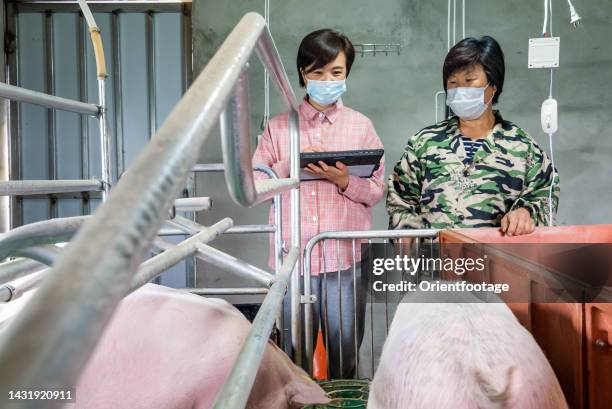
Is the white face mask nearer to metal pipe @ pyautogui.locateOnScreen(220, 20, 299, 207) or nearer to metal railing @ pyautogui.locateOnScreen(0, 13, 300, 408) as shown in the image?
metal pipe @ pyautogui.locateOnScreen(220, 20, 299, 207)

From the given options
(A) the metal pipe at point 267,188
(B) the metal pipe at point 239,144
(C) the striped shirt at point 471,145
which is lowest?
(A) the metal pipe at point 267,188

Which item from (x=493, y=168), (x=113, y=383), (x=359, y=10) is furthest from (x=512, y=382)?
(x=359, y=10)

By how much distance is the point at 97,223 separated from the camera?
0.68 feet

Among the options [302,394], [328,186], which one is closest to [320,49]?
[328,186]

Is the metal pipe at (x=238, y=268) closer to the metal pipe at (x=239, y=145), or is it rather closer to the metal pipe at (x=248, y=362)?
the metal pipe at (x=248, y=362)

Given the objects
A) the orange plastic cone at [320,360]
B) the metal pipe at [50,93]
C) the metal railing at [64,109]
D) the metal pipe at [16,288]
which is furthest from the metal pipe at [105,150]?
the metal pipe at [50,93]

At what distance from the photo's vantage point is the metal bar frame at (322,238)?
1.71 meters

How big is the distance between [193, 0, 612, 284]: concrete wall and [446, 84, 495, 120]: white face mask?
→ 4.75 feet

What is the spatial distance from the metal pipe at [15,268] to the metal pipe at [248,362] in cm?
34

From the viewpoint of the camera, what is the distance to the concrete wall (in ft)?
10.7

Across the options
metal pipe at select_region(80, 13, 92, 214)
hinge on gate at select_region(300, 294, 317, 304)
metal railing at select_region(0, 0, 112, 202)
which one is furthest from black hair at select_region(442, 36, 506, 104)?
metal pipe at select_region(80, 13, 92, 214)

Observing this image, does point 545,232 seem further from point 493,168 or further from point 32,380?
point 32,380

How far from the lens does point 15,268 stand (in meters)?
0.66

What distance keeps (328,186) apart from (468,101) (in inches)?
26.5
